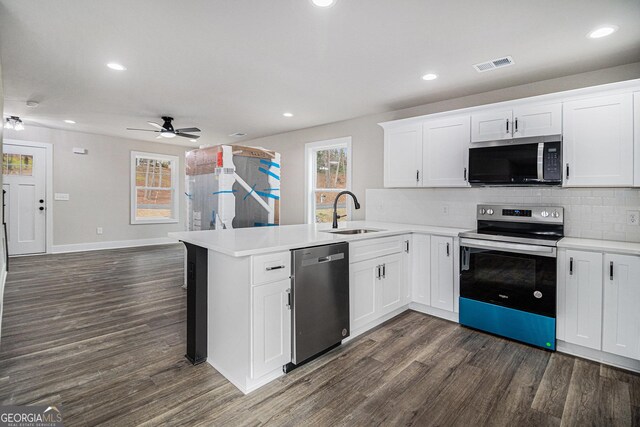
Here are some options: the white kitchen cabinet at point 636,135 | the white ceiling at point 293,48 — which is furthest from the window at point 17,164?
the white kitchen cabinet at point 636,135

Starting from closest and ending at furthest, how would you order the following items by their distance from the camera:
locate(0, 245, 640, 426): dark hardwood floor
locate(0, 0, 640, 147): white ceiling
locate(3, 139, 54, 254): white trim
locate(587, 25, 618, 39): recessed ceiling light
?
locate(0, 245, 640, 426): dark hardwood floor → locate(0, 0, 640, 147): white ceiling → locate(587, 25, 618, 39): recessed ceiling light → locate(3, 139, 54, 254): white trim

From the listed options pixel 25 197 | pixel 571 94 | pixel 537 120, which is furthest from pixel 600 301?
pixel 25 197

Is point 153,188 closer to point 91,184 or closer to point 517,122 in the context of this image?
point 91,184

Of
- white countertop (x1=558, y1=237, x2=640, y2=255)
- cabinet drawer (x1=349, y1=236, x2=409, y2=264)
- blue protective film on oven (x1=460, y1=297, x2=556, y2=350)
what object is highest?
white countertop (x1=558, y1=237, x2=640, y2=255)

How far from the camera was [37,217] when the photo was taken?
20.7 ft

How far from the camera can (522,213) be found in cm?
318

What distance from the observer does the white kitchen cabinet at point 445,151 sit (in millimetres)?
3381

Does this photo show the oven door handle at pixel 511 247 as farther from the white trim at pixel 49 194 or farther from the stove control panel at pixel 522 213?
the white trim at pixel 49 194

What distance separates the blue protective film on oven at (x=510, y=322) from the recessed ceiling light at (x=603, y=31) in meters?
2.23

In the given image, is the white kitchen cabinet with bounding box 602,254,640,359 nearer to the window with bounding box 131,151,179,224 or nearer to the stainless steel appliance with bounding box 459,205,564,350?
the stainless steel appliance with bounding box 459,205,564,350

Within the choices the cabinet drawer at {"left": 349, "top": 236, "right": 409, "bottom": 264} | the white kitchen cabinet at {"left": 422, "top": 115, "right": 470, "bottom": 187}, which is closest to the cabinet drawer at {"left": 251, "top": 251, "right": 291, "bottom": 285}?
the cabinet drawer at {"left": 349, "top": 236, "right": 409, "bottom": 264}

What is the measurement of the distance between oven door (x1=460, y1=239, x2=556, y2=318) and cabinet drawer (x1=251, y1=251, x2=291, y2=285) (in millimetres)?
1850

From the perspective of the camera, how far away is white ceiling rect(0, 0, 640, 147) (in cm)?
215

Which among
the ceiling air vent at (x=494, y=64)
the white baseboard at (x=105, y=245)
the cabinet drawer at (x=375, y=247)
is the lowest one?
the white baseboard at (x=105, y=245)
